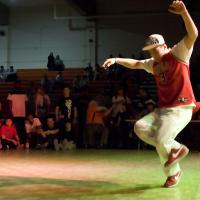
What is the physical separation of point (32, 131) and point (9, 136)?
1.96ft

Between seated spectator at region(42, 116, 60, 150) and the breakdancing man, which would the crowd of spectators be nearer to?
seated spectator at region(42, 116, 60, 150)

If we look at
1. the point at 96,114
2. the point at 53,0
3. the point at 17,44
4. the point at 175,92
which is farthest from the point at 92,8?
the point at 175,92

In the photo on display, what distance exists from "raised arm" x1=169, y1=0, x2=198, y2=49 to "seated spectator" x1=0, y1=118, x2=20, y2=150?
7964 millimetres

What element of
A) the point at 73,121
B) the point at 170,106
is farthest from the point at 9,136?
the point at 170,106

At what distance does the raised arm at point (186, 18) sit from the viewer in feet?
14.9

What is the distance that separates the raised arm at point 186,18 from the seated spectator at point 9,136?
26.1ft

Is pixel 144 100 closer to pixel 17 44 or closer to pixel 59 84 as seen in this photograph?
pixel 59 84

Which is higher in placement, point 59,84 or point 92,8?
point 92,8

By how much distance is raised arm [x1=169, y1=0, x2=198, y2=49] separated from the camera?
4539 millimetres

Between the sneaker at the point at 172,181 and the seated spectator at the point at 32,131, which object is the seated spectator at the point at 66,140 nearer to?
the seated spectator at the point at 32,131

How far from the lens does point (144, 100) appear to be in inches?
476

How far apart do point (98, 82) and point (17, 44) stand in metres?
6.79

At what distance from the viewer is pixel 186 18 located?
4.57m

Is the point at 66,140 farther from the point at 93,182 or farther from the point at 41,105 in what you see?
the point at 93,182
